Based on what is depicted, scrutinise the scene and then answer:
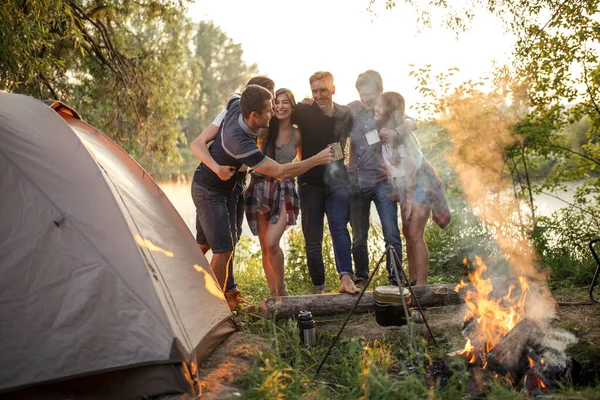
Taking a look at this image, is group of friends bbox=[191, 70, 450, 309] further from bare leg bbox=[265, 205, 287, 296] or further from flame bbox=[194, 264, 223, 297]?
flame bbox=[194, 264, 223, 297]

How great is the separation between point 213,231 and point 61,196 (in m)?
1.34

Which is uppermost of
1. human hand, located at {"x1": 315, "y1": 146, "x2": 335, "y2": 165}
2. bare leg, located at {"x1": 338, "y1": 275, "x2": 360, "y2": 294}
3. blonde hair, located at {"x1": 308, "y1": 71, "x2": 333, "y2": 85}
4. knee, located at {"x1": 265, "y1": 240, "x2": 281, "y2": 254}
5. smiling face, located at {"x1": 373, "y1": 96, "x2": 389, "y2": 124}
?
blonde hair, located at {"x1": 308, "y1": 71, "x2": 333, "y2": 85}

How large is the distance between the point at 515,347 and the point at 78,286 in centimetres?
253

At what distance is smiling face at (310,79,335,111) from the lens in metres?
4.77

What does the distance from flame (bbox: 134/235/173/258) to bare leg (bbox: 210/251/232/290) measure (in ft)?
2.44

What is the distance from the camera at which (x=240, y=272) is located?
696cm

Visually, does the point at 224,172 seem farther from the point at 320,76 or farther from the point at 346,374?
the point at 346,374

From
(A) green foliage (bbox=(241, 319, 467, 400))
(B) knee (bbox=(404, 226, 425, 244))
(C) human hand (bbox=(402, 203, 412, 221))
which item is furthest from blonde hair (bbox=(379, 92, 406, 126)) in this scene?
(A) green foliage (bbox=(241, 319, 467, 400))

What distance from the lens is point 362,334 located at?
13.6 feet

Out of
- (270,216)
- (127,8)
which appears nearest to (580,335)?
(270,216)

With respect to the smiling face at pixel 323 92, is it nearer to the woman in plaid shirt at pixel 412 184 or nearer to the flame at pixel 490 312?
the woman in plaid shirt at pixel 412 184

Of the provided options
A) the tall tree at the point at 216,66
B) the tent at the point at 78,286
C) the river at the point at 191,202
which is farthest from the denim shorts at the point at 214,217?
the tall tree at the point at 216,66

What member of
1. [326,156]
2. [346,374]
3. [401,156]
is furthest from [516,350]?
[401,156]

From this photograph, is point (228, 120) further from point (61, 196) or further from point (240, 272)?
point (240, 272)
